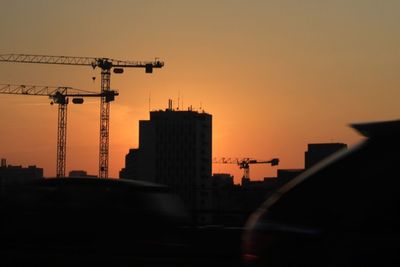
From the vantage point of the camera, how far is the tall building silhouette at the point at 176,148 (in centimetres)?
16425

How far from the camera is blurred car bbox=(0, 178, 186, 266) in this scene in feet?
43.4

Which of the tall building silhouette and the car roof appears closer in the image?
the car roof

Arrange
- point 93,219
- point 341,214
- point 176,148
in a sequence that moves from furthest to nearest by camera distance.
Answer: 1. point 176,148
2. point 93,219
3. point 341,214

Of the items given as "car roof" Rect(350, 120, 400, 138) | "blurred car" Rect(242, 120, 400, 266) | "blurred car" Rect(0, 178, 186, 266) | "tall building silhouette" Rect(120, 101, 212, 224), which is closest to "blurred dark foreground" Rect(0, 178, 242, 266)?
"blurred car" Rect(0, 178, 186, 266)

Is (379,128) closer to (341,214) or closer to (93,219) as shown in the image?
(341,214)

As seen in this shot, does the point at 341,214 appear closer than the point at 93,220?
Yes

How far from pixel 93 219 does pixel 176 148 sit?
159 metres

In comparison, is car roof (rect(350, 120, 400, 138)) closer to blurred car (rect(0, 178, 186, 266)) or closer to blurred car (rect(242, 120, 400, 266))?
blurred car (rect(242, 120, 400, 266))

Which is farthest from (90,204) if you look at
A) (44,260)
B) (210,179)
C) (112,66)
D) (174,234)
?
(210,179)

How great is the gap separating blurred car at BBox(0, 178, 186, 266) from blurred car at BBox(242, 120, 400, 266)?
29.2 feet

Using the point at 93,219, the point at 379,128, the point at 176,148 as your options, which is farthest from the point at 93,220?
the point at 176,148

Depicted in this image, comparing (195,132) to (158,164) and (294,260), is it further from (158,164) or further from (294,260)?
(294,260)

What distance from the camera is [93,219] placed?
13359mm

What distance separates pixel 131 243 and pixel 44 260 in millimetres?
2290
